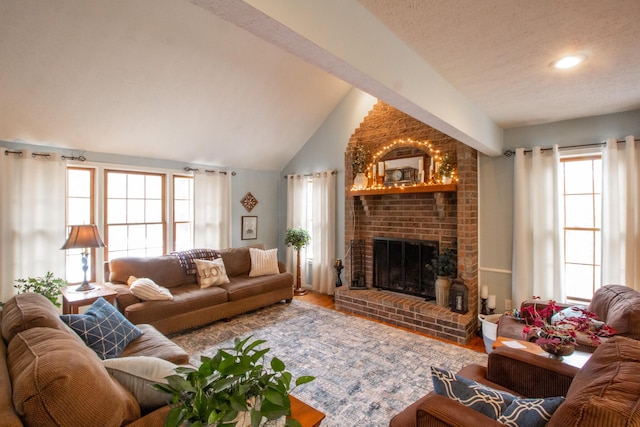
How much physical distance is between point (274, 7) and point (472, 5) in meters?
A: 1.01

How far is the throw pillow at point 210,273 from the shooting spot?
4.16m

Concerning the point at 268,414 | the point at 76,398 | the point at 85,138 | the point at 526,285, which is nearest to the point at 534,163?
the point at 526,285

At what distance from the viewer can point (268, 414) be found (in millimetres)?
934

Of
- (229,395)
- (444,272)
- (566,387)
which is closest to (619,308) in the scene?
(566,387)

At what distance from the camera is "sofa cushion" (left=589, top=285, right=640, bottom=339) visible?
2.14m

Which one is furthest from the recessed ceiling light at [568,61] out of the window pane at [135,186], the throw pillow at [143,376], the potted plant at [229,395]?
the window pane at [135,186]

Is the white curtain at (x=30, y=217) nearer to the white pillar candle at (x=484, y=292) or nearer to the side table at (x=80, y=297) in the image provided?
the side table at (x=80, y=297)

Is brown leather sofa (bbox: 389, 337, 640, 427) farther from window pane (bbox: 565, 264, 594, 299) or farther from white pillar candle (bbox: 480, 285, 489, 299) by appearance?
window pane (bbox: 565, 264, 594, 299)

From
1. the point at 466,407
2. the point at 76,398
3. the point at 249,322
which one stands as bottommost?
the point at 249,322

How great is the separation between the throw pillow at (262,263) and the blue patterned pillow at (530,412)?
3.87 m

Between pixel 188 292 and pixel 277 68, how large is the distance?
308 cm

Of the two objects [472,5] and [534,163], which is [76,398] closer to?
[472,5]

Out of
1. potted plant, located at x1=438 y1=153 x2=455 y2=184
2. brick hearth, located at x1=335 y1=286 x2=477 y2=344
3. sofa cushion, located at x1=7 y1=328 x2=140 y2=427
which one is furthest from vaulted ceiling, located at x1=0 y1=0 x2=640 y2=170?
brick hearth, located at x1=335 y1=286 x2=477 y2=344

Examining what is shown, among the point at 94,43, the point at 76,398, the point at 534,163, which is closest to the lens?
the point at 76,398
